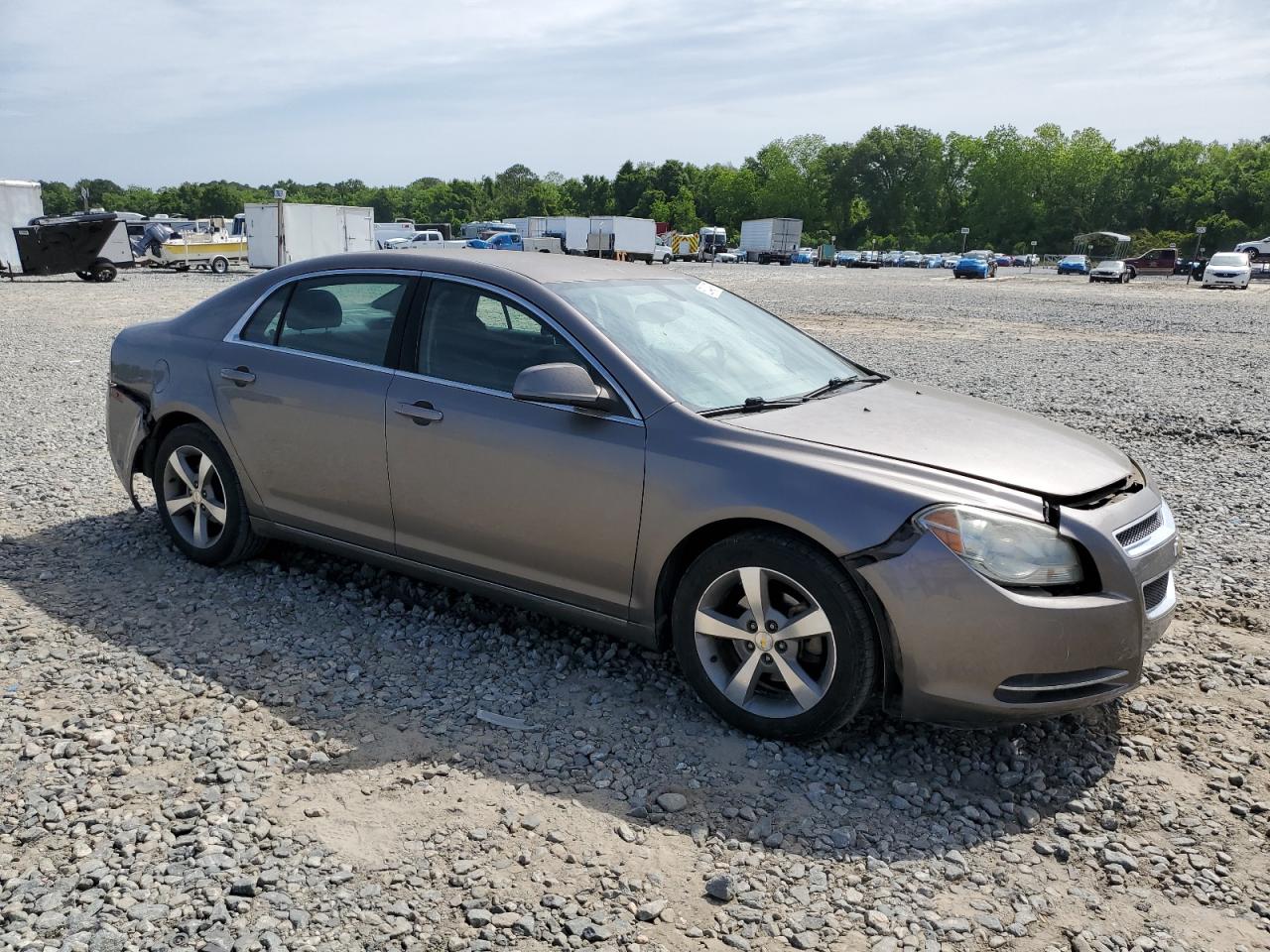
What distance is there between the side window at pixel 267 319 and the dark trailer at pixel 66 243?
96.6 ft

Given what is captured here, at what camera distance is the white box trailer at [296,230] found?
34.3 meters

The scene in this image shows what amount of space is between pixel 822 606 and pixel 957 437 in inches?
36.3

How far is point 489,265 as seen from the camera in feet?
14.3

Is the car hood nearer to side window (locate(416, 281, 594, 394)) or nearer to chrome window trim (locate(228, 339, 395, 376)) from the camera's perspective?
side window (locate(416, 281, 594, 394))

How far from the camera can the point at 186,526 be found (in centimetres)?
525

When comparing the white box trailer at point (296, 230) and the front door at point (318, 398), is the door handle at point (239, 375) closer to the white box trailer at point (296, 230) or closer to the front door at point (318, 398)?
the front door at point (318, 398)

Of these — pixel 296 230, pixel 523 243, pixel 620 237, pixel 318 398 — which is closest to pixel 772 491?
pixel 318 398

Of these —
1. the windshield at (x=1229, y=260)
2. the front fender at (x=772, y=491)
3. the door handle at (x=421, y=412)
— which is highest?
the door handle at (x=421, y=412)

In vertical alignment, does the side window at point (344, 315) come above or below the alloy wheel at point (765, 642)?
above

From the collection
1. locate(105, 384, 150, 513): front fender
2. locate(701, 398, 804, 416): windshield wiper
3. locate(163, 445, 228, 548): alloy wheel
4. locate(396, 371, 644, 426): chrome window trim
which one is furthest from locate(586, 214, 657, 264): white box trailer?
locate(701, 398, 804, 416): windshield wiper

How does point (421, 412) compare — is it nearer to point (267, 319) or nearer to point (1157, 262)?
point (267, 319)

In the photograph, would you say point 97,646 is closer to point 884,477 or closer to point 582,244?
point 884,477

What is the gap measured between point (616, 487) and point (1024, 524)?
4.65 ft

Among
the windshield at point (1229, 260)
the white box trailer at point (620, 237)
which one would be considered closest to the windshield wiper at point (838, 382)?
the windshield at point (1229, 260)
